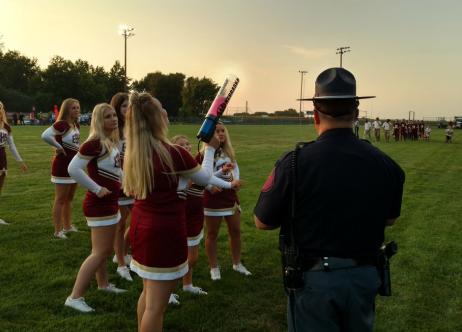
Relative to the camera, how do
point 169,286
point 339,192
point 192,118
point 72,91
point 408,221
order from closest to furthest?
point 339,192, point 169,286, point 408,221, point 72,91, point 192,118

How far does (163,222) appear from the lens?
126 inches

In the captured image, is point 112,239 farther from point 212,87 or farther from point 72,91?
point 212,87

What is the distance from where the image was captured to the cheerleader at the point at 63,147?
7.06 meters

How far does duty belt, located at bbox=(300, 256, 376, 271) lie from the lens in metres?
2.28

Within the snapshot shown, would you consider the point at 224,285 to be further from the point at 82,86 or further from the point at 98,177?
the point at 82,86

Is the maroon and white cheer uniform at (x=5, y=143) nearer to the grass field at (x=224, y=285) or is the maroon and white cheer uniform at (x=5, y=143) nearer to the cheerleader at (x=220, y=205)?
the grass field at (x=224, y=285)

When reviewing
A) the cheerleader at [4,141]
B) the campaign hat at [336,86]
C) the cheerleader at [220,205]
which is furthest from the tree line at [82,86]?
the campaign hat at [336,86]

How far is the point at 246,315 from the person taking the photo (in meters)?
4.73

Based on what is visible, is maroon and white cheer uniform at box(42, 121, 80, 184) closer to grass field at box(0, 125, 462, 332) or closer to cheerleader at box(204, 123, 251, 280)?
Answer: grass field at box(0, 125, 462, 332)

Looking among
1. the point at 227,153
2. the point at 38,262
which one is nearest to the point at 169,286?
the point at 227,153

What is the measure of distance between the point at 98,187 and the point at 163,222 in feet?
5.01

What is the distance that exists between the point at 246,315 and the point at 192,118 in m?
88.8

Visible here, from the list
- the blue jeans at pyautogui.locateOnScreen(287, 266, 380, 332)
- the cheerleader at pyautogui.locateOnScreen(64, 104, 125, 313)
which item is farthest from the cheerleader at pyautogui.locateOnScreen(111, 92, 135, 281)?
the blue jeans at pyautogui.locateOnScreen(287, 266, 380, 332)

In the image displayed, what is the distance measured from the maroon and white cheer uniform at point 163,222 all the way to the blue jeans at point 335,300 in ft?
3.93
